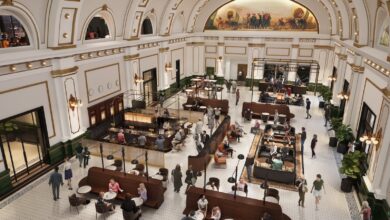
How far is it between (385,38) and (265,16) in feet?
51.3

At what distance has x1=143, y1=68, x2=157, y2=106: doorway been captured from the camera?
20500mm

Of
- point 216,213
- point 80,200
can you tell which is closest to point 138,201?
point 80,200

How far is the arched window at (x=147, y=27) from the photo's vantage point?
1988 centimetres

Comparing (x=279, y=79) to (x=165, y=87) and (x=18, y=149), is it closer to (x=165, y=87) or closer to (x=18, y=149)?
(x=165, y=87)

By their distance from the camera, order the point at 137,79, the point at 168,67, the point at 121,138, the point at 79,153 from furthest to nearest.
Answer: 1. the point at 168,67
2. the point at 137,79
3. the point at 121,138
4. the point at 79,153

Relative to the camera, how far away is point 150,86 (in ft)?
70.4

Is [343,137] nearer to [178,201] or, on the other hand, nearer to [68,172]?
[178,201]

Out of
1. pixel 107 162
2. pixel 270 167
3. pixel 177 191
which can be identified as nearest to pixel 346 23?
pixel 270 167

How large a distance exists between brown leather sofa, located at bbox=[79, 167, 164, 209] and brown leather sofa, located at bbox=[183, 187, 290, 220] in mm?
1096

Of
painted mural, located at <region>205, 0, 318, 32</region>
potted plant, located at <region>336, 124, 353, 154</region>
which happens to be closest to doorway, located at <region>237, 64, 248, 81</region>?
painted mural, located at <region>205, 0, 318, 32</region>

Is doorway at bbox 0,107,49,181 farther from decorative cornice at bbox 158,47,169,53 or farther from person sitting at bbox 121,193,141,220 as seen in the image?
decorative cornice at bbox 158,47,169,53

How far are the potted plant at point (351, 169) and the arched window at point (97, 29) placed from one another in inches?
506

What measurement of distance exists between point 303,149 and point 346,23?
816cm

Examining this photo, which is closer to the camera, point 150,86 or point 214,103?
point 214,103
